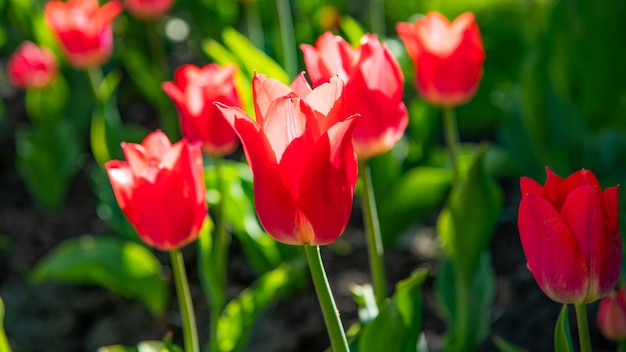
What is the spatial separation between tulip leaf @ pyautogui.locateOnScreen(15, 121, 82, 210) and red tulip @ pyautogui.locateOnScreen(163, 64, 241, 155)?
129 centimetres

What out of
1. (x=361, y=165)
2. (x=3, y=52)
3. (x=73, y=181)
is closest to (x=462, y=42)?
(x=361, y=165)

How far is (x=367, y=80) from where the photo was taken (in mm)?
1250

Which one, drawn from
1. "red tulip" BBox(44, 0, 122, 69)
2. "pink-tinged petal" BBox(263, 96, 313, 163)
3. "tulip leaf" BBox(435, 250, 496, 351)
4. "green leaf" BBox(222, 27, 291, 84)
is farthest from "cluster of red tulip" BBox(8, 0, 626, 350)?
"red tulip" BBox(44, 0, 122, 69)

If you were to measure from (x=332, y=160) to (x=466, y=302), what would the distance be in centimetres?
77

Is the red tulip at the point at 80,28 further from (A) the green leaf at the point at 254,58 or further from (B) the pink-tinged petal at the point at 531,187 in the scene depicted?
(B) the pink-tinged petal at the point at 531,187

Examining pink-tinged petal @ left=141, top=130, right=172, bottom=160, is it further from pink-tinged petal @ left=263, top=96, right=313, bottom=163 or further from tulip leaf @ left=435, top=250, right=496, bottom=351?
tulip leaf @ left=435, top=250, right=496, bottom=351

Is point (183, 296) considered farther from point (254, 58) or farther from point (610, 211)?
point (254, 58)

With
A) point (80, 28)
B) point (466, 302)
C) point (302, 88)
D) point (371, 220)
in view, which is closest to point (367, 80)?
point (371, 220)

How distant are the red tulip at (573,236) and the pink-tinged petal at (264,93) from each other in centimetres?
27

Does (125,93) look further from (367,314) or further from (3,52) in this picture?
(367,314)

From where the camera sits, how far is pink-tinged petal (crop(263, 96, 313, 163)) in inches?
33.3

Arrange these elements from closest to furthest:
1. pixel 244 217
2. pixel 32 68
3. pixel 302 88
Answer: pixel 302 88
pixel 244 217
pixel 32 68

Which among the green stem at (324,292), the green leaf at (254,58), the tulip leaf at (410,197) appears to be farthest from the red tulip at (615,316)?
the green leaf at (254,58)

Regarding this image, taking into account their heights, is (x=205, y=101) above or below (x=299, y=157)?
below
